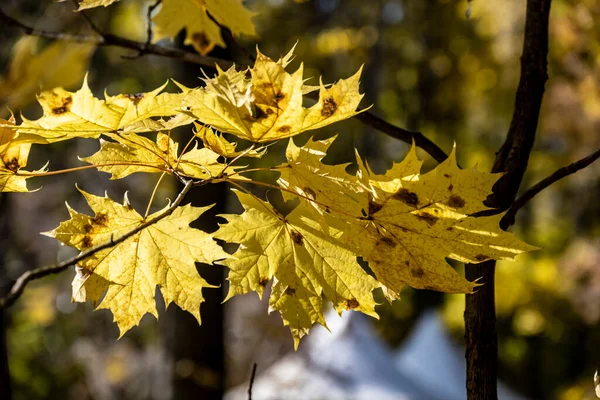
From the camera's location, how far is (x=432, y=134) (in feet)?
23.2

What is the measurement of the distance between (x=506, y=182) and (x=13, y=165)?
699 mm

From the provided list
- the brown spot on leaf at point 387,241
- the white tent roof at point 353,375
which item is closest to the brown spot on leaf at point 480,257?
the brown spot on leaf at point 387,241

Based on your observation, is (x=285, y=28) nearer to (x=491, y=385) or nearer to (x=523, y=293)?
(x=523, y=293)

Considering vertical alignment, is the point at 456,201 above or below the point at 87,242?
above

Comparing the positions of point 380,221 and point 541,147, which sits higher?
point 380,221

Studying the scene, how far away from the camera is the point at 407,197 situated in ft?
2.34

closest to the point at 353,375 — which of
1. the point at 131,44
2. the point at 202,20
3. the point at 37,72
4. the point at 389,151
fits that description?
the point at 37,72

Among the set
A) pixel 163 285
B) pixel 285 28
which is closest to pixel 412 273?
pixel 163 285

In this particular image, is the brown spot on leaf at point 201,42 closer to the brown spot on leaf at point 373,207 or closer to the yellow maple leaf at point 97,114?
the yellow maple leaf at point 97,114

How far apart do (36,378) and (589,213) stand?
9659 mm

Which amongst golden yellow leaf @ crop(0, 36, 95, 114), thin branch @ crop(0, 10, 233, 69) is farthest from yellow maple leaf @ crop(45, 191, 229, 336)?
golden yellow leaf @ crop(0, 36, 95, 114)

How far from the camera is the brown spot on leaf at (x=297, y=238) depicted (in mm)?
791

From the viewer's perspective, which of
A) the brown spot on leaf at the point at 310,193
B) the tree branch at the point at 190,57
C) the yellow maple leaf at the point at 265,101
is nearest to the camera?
the yellow maple leaf at the point at 265,101

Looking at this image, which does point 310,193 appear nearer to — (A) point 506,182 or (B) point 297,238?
(B) point 297,238
